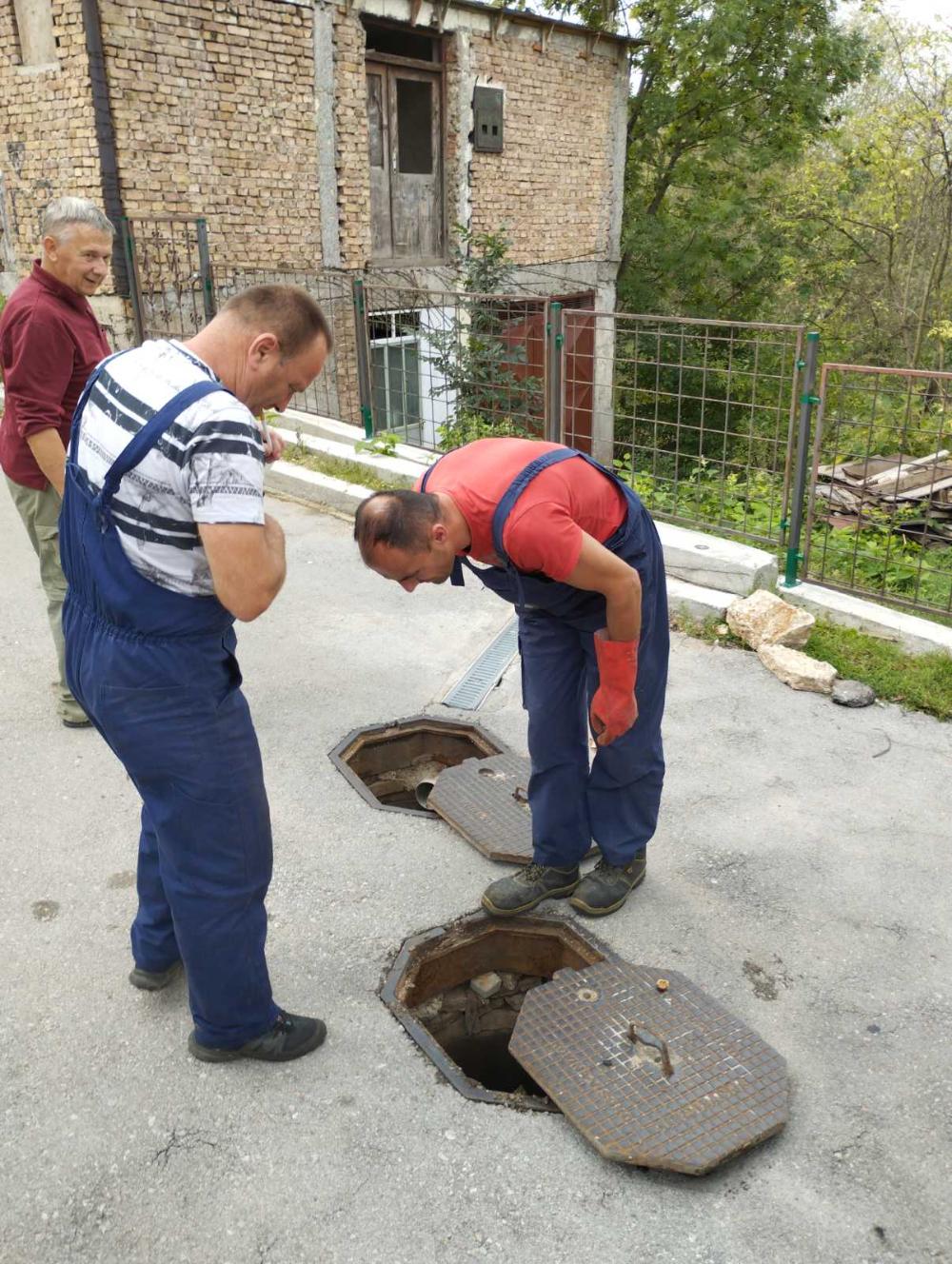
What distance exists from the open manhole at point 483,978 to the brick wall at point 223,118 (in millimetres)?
9446

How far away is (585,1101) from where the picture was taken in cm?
247

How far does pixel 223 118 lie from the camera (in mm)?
10695

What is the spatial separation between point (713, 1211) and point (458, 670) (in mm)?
2938

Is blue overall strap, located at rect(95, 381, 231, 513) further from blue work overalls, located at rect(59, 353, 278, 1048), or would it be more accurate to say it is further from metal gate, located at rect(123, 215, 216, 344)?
metal gate, located at rect(123, 215, 216, 344)

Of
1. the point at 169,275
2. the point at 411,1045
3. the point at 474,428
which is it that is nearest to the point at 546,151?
the point at 169,275

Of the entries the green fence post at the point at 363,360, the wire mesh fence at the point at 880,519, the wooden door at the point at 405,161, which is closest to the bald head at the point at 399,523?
the wire mesh fence at the point at 880,519

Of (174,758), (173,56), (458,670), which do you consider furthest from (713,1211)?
(173,56)

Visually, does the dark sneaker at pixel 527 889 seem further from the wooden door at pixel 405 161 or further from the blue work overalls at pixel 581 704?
the wooden door at pixel 405 161

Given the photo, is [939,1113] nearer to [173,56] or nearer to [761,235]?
[173,56]

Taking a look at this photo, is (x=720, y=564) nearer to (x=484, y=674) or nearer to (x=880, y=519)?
(x=484, y=674)

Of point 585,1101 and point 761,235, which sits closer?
point 585,1101

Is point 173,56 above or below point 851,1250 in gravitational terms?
above

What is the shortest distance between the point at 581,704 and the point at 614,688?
0.34 m

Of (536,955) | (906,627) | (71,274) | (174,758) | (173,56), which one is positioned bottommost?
(536,955)
